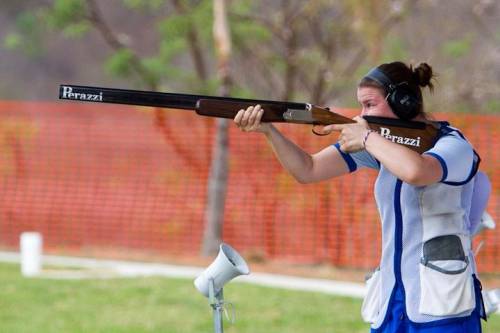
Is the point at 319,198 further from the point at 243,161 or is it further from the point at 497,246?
the point at 497,246

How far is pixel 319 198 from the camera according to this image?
14.4 meters

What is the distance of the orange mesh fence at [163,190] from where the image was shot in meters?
14.1

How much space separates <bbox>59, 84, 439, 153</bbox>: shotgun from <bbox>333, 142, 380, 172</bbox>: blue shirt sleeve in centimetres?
28

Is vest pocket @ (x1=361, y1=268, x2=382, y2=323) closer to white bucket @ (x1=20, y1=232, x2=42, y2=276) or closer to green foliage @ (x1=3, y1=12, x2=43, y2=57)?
white bucket @ (x1=20, y1=232, x2=42, y2=276)

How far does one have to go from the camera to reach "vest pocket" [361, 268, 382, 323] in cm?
492

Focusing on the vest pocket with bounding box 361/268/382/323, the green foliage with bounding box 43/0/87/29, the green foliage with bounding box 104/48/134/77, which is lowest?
the vest pocket with bounding box 361/268/382/323

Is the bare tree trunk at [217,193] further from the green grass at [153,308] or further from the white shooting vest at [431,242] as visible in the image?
the white shooting vest at [431,242]

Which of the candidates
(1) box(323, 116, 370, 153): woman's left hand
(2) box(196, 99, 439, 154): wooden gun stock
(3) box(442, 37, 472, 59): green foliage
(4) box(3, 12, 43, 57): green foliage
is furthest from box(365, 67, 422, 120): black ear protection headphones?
(4) box(3, 12, 43, 57): green foliage

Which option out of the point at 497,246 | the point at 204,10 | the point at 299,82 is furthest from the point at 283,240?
the point at 299,82

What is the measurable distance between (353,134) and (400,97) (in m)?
0.26

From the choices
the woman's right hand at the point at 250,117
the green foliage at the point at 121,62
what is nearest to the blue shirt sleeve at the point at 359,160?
the woman's right hand at the point at 250,117

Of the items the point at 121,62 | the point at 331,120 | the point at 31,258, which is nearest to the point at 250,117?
the point at 331,120

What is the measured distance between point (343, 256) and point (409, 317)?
9407 millimetres

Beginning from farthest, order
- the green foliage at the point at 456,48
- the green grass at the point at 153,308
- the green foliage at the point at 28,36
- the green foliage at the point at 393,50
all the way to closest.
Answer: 1. the green foliage at the point at 28,36
2. the green foliage at the point at 393,50
3. the green foliage at the point at 456,48
4. the green grass at the point at 153,308
